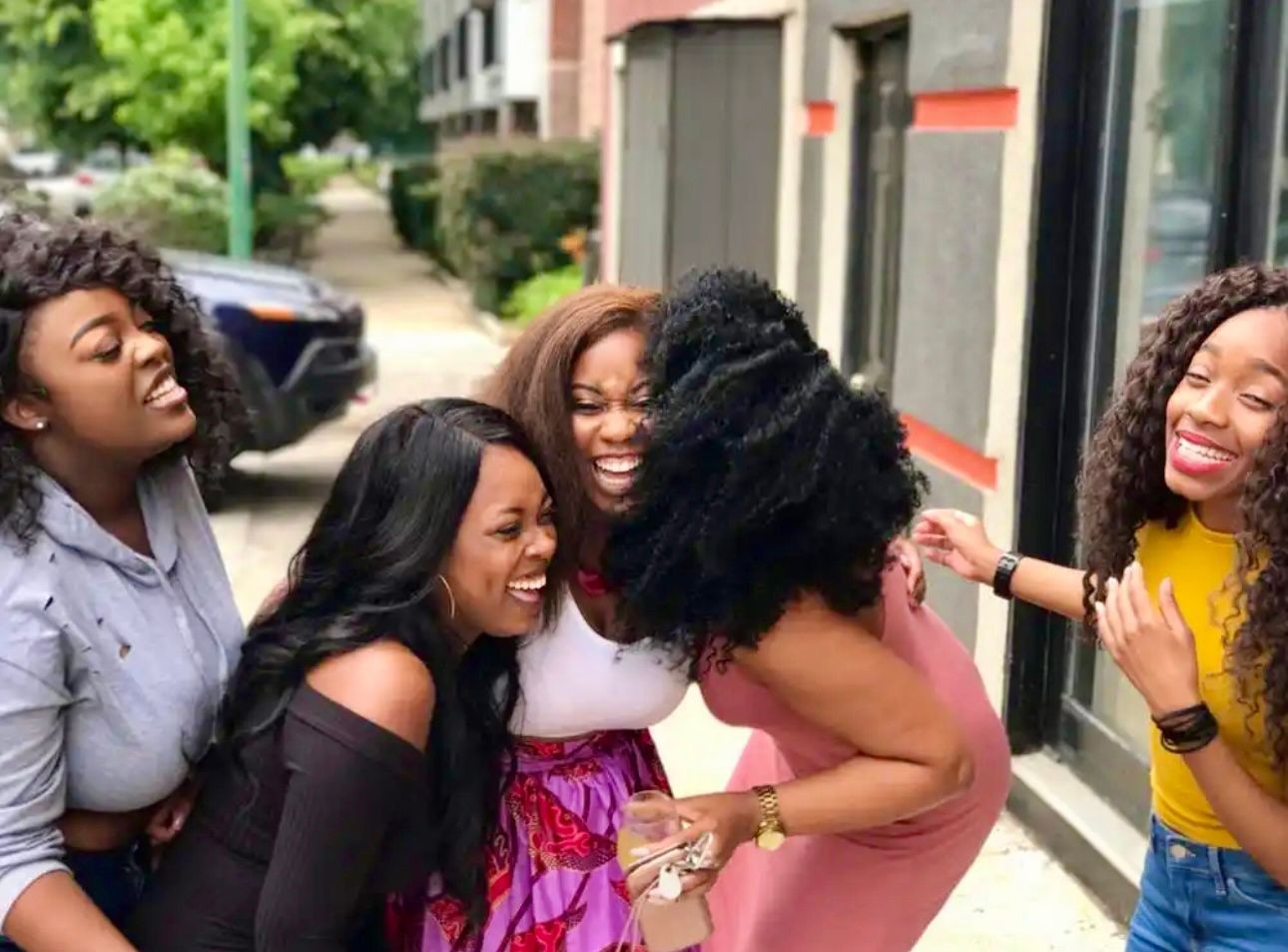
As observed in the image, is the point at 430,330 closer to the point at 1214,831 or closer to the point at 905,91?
the point at 905,91

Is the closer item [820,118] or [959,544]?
[959,544]

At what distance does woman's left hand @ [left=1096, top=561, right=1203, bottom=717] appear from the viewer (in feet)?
6.32

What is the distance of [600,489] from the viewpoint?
2100 millimetres

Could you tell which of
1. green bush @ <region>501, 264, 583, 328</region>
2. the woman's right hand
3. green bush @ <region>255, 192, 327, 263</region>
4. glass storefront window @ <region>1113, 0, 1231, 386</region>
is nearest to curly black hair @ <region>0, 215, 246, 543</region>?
the woman's right hand

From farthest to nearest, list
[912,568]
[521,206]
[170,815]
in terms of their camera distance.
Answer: [521,206]
[912,568]
[170,815]

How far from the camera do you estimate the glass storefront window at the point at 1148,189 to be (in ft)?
12.7

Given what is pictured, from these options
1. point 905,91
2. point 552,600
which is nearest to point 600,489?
point 552,600

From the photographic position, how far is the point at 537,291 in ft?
54.0

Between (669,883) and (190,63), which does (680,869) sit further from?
(190,63)

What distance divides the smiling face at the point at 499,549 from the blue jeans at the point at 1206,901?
3.06 ft

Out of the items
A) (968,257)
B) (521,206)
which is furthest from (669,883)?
(521,206)

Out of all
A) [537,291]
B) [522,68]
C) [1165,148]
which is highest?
[522,68]

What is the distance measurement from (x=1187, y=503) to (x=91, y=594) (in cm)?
143

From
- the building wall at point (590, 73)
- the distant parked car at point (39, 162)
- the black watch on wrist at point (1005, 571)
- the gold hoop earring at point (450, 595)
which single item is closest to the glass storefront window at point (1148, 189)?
the black watch on wrist at point (1005, 571)
